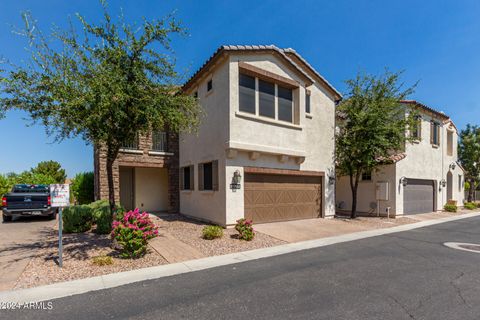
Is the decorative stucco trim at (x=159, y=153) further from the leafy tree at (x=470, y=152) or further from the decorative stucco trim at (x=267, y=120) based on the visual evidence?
the leafy tree at (x=470, y=152)

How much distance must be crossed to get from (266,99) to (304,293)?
29.0ft

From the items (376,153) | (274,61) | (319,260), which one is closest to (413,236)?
(376,153)

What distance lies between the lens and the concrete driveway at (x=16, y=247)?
5.66m

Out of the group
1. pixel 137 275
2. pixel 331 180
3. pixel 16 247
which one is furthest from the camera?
pixel 331 180

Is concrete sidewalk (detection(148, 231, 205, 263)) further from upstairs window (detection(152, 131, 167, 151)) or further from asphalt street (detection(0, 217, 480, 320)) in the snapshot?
upstairs window (detection(152, 131, 167, 151))

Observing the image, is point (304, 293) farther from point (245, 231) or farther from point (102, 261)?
point (102, 261)

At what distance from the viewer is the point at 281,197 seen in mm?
12531

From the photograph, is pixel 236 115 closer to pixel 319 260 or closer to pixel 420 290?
pixel 319 260

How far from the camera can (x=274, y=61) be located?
12.1 m

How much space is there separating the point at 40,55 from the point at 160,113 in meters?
3.25

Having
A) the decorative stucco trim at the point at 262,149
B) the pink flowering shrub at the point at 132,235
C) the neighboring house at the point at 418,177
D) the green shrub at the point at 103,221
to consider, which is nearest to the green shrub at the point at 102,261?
the pink flowering shrub at the point at 132,235

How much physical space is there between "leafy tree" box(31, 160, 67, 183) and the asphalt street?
3390 centimetres

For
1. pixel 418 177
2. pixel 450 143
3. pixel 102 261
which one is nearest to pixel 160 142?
pixel 102 261

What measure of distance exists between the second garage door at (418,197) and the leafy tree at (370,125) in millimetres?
4499
